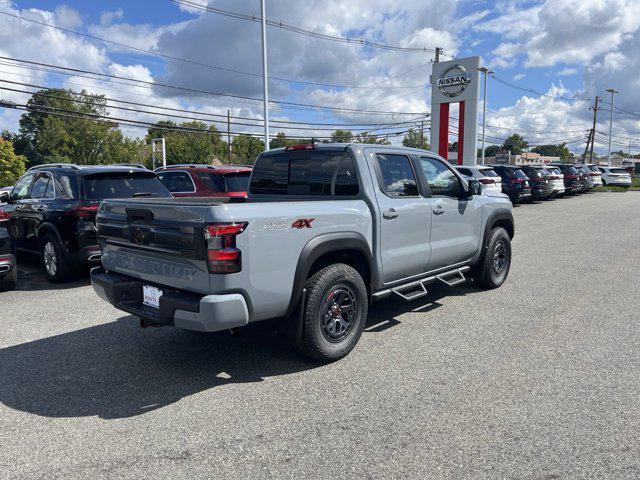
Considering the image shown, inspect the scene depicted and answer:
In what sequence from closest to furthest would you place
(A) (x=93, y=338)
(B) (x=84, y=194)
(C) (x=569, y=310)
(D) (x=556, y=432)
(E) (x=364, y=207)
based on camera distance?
1. (D) (x=556, y=432)
2. (E) (x=364, y=207)
3. (A) (x=93, y=338)
4. (C) (x=569, y=310)
5. (B) (x=84, y=194)

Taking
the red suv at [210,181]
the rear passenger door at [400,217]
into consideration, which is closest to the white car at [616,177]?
the red suv at [210,181]

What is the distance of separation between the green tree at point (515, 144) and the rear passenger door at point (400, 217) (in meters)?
148

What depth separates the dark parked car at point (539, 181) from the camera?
22031mm

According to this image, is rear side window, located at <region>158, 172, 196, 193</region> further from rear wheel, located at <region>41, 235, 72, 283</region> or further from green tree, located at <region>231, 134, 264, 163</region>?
green tree, located at <region>231, 134, 264, 163</region>

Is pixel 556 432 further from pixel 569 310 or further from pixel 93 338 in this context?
pixel 93 338

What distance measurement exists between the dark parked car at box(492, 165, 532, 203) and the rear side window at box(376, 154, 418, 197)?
16.4 meters

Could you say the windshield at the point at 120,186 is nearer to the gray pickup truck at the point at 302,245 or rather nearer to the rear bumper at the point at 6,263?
the rear bumper at the point at 6,263

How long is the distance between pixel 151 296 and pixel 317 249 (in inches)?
53.3

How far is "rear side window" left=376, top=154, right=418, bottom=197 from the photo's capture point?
193 inches

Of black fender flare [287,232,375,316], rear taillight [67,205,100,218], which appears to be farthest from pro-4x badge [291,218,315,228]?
rear taillight [67,205,100,218]

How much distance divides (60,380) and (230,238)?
6.42 feet

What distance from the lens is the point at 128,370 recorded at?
4184 mm

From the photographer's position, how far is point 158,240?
12.3ft

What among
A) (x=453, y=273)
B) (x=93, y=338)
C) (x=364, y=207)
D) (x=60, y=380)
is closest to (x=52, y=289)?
(x=93, y=338)
